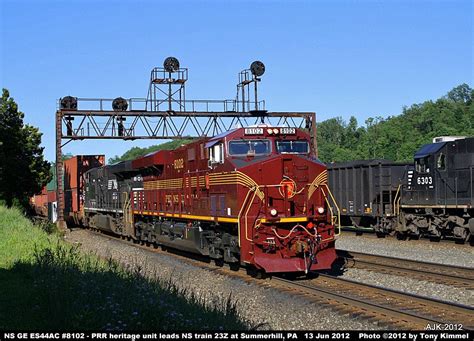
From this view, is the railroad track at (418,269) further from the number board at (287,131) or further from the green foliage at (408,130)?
the green foliage at (408,130)

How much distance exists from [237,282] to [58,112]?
23287 millimetres

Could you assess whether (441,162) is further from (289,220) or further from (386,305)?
(386,305)

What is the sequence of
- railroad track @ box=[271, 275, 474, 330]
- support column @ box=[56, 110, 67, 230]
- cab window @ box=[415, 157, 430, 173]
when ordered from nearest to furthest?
railroad track @ box=[271, 275, 474, 330] < cab window @ box=[415, 157, 430, 173] < support column @ box=[56, 110, 67, 230]

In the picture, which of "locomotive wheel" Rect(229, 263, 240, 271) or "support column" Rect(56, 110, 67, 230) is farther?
"support column" Rect(56, 110, 67, 230)

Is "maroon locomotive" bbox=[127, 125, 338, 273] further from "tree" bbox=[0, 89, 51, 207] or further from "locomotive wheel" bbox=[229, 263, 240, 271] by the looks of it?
"tree" bbox=[0, 89, 51, 207]

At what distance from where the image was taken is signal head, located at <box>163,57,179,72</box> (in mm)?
35094

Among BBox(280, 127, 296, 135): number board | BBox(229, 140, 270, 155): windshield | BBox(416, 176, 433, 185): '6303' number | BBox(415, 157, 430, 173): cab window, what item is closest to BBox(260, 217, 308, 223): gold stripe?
BBox(229, 140, 270, 155): windshield

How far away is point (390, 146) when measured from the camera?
82.4 metres

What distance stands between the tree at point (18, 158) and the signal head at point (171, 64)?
13396mm

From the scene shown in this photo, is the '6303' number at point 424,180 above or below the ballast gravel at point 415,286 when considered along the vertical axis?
above

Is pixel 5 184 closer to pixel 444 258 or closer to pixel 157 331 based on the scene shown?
pixel 444 258

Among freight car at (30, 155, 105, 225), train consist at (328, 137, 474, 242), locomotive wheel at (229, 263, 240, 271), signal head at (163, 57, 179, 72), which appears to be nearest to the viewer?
locomotive wheel at (229, 263, 240, 271)

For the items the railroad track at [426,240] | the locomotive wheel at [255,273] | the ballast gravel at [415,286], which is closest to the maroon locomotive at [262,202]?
the locomotive wheel at [255,273]

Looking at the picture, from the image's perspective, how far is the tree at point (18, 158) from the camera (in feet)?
138
